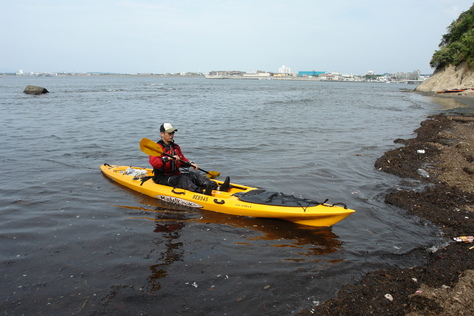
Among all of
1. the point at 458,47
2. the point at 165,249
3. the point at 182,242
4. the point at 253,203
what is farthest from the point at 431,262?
the point at 458,47

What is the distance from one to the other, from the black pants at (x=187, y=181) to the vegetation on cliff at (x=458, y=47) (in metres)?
42.6

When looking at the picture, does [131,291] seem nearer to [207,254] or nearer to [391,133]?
[207,254]

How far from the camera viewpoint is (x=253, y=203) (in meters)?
6.42

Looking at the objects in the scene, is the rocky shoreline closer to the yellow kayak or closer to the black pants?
the yellow kayak

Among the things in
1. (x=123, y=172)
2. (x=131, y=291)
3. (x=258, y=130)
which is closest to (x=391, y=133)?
(x=258, y=130)

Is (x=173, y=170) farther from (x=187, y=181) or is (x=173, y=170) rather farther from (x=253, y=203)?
(x=253, y=203)

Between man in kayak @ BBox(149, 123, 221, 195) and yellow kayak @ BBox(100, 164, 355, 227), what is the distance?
0.18 metres

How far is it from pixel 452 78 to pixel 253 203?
1850 inches

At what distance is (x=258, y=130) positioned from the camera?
17.3m

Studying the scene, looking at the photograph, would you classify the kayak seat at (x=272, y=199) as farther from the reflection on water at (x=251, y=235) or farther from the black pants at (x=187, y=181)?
the black pants at (x=187, y=181)

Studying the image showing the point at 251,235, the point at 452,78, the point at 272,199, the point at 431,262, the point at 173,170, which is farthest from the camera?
the point at 452,78

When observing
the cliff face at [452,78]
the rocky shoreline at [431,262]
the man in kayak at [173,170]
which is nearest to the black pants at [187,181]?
the man in kayak at [173,170]

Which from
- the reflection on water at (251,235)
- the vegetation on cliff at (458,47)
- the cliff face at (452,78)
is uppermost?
the vegetation on cliff at (458,47)

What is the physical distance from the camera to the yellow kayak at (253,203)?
5852 millimetres
